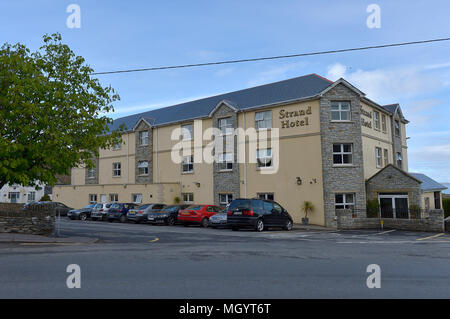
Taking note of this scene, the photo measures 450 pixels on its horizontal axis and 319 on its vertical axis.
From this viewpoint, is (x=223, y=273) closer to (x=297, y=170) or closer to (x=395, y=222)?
(x=395, y=222)

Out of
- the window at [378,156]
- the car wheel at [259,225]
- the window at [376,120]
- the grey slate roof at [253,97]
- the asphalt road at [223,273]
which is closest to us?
the asphalt road at [223,273]

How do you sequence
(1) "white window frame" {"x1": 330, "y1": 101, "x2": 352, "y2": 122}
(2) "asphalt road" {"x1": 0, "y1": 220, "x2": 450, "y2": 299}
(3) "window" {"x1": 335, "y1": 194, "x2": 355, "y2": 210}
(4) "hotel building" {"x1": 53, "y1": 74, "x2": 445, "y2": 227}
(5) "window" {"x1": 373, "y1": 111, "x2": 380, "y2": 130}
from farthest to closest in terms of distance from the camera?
(5) "window" {"x1": 373, "y1": 111, "x2": 380, "y2": 130} → (1) "white window frame" {"x1": 330, "y1": 101, "x2": 352, "y2": 122} → (4) "hotel building" {"x1": 53, "y1": 74, "x2": 445, "y2": 227} → (3) "window" {"x1": 335, "y1": 194, "x2": 355, "y2": 210} → (2) "asphalt road" {"x1": 0, "y1": 220, "x2": 450, "y2": 299}

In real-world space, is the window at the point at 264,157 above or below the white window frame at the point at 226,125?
below

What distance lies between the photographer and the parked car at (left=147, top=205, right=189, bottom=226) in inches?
1001

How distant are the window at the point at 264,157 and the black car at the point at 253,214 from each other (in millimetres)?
6951

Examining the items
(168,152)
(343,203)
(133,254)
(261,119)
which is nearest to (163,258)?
(133,254)

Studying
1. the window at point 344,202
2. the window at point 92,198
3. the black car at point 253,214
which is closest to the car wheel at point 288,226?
the black car at point 253,214

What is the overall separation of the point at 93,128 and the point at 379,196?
62.0ft

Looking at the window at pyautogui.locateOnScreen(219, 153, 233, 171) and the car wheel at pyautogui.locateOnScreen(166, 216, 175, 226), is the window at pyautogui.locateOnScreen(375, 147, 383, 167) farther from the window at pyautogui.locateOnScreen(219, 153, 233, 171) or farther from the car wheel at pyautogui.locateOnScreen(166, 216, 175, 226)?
the car wheel at pyautogui.locateOnScreen(166, 216, 175, 226)

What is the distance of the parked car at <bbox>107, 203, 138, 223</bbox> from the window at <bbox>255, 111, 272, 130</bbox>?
11.2 m

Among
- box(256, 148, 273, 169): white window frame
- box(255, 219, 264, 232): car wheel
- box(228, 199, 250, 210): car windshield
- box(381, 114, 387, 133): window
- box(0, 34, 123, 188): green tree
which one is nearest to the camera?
box(0, 34, 123, 188): green tree

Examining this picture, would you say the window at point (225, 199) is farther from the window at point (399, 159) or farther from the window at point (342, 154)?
the window at point (399, 159)

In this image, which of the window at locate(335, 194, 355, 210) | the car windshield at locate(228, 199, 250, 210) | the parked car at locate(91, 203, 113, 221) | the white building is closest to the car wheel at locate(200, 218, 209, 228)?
the car windshield at locate(228, 199, 250, 210)

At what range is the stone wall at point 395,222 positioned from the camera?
21.8 m
